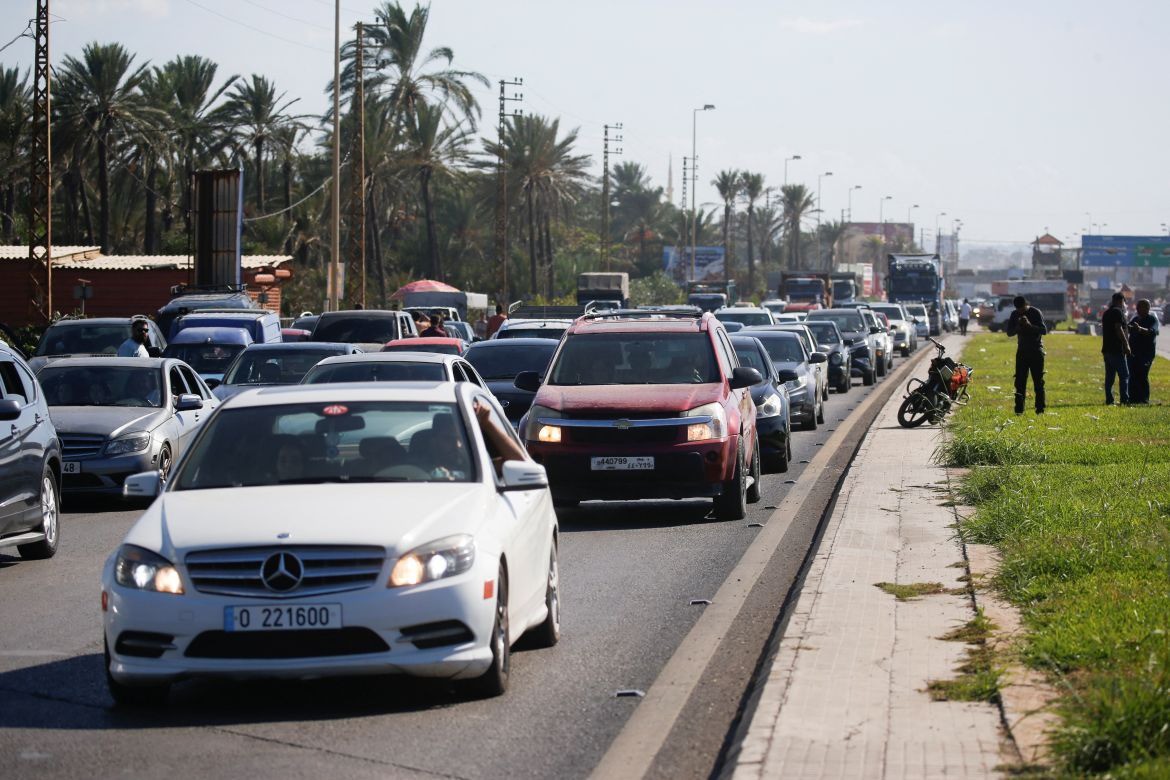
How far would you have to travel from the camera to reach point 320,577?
23.8ft

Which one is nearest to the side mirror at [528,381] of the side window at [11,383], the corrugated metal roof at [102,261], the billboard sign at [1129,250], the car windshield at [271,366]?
the side window at [11,383]

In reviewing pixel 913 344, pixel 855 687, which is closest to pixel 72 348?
pixel 855 687

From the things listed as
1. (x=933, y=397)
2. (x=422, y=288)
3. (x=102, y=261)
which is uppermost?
(x=102, y=261)

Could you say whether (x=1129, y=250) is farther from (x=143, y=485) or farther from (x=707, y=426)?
(x=143, y=485)

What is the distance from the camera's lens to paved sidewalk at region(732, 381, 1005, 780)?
6262 mm

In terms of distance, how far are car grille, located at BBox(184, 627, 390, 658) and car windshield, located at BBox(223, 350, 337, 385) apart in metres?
14.3

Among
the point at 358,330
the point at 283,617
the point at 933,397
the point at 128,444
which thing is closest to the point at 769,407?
the point at 128,444

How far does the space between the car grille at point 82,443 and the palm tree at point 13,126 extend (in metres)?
56.1

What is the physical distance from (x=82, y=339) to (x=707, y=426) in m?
15.5

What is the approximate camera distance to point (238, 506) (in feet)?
25.5

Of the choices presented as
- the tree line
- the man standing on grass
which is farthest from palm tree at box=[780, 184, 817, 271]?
the man standing on grass

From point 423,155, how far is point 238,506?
7280 centimetres

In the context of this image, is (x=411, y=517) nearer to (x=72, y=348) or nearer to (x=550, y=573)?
(x=550, y=573)

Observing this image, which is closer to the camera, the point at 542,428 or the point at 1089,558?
the point at 1089,558
